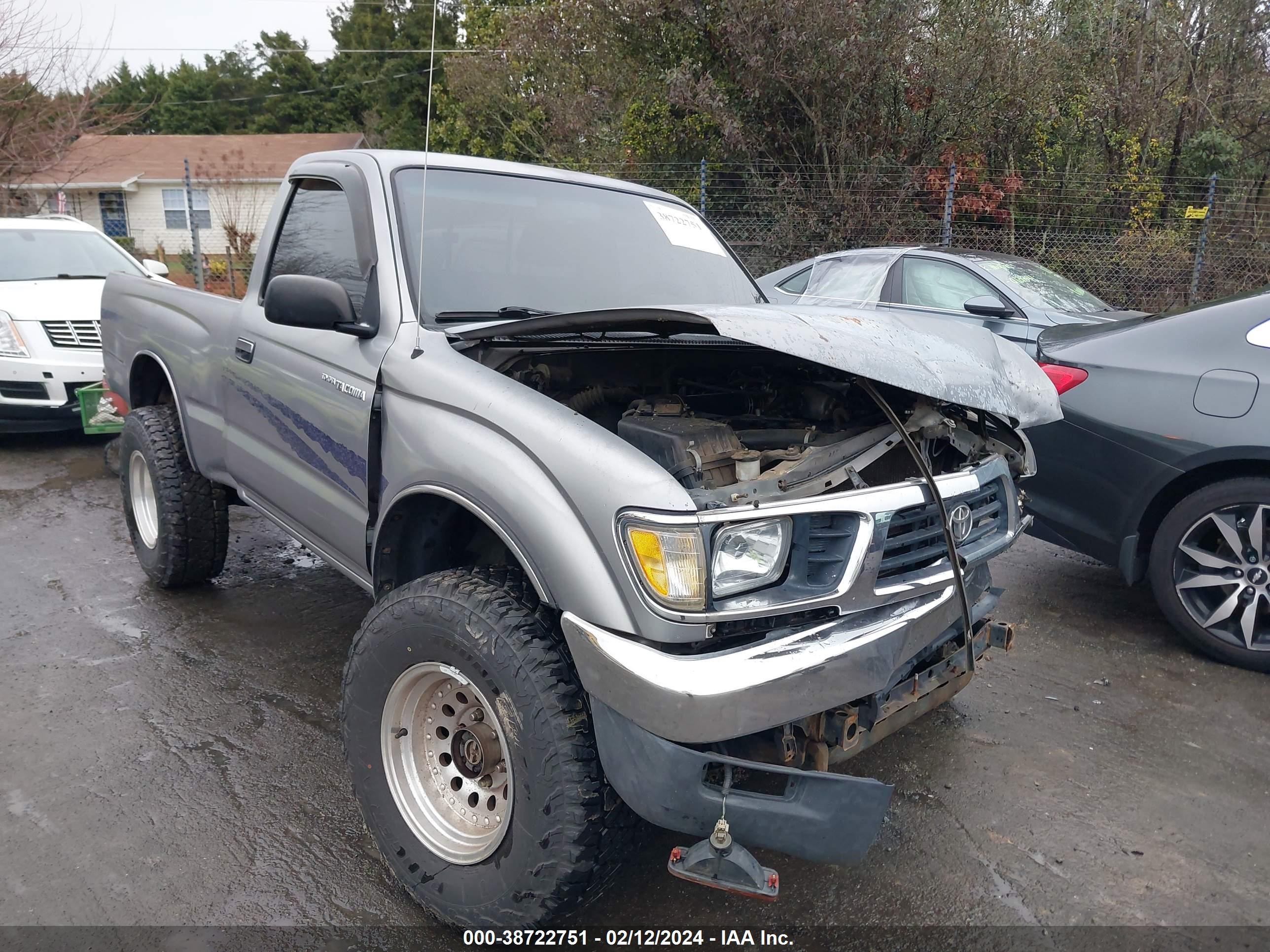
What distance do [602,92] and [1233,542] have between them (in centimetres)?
1377

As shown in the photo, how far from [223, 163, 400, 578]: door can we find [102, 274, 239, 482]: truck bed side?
15 cm

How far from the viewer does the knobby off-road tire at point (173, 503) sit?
4203 mm

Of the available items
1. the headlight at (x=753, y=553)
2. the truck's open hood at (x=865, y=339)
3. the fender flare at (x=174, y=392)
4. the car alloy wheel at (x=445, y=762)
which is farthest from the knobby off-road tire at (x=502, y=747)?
the fender flare at (x=174, y=392)

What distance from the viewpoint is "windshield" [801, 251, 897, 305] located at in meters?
7.13

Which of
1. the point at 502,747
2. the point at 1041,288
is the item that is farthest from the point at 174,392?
the point at 1041,288

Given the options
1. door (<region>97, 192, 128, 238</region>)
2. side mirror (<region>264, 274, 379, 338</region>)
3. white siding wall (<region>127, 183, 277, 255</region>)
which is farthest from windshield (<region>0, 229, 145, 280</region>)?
door (<region>97, 192, 128, 238</region>)

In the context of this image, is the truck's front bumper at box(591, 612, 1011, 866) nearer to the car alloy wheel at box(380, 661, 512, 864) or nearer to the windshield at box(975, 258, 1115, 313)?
the car alloy wheel at box(380, 661, 512, 864)

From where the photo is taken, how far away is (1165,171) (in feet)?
46.7

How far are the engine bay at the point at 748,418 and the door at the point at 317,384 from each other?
0.55 metres

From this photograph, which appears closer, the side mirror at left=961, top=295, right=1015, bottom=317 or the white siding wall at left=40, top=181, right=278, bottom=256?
the side mirror at left=961, top=295, right=1015, bottom=317

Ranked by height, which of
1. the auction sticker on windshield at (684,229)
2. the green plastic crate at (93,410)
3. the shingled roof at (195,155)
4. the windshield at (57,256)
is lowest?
the green plastic crate at (93,410)

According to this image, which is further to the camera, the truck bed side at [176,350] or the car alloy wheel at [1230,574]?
the truck bed side at [176,350]

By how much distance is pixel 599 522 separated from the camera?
2.00 metres

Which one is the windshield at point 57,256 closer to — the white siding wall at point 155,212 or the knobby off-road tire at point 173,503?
the knobby off-road tire at point 173,503
